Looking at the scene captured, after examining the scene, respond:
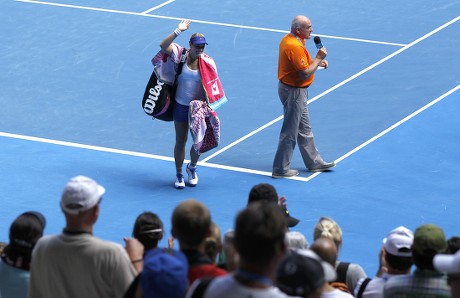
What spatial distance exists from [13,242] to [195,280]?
1.87 m

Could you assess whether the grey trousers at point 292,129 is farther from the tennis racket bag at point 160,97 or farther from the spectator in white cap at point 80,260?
the spectator in white cap at point 80,260

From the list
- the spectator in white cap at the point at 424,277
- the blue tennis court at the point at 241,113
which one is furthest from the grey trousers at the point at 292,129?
the spectator in white cap at the point at 424,277

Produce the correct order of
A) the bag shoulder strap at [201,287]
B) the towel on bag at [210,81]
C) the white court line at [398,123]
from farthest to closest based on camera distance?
the white court line at [398,123] < the towel on bag at [210,81] < the bag shoulder strap at [201,287]

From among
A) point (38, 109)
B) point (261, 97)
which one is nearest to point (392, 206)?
point (261, 97)

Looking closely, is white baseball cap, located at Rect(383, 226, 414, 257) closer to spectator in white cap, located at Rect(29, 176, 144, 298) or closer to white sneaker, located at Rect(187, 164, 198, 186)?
spectator in white cap, located at Rect(29, 176, 144, 298)

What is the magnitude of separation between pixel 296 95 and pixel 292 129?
0.51 m

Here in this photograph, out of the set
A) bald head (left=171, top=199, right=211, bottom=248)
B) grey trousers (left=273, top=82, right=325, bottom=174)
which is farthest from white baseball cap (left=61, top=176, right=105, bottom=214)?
grey trousers (left=273, top=82, right=325, bottom=174)

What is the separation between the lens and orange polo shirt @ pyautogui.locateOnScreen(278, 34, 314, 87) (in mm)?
14969

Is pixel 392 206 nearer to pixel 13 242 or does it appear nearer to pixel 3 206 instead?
pixel 3 206

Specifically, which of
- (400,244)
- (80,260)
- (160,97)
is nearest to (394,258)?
(400,244)

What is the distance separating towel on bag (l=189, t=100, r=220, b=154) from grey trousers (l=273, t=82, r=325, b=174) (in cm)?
111

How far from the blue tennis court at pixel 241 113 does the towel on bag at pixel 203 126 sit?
0.69 m

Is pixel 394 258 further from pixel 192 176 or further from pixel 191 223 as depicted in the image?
pixel 192 176

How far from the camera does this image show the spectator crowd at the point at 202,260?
18.7ft
